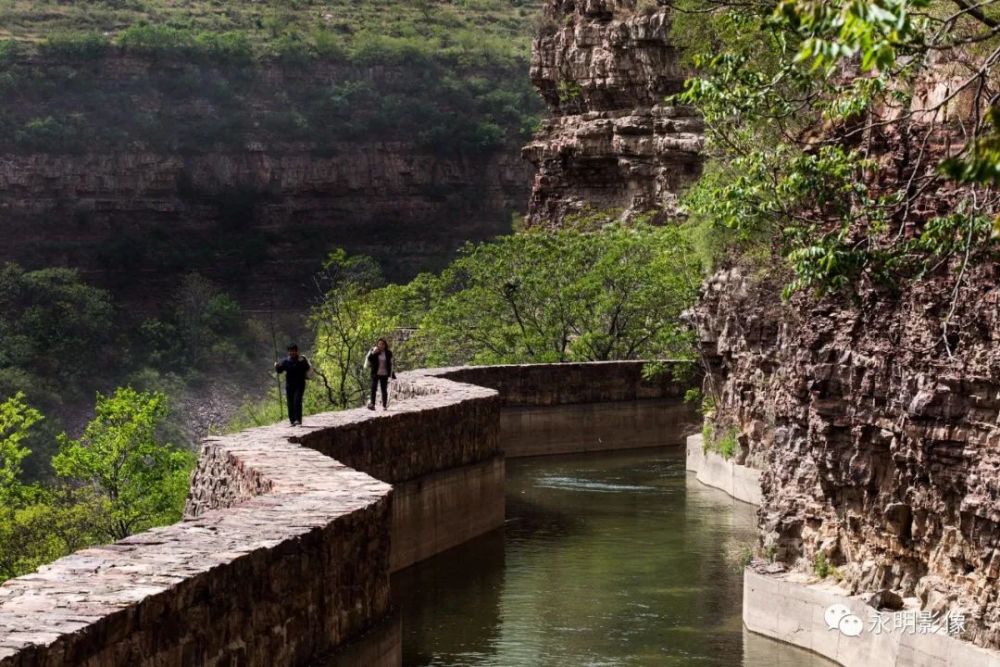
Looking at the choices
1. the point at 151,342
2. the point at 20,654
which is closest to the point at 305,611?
the point at 20,654

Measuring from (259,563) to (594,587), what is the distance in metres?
12.4

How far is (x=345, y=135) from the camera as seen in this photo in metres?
111

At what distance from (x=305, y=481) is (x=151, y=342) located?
77.0m

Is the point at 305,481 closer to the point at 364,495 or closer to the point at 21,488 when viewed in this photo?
the point at 364,495

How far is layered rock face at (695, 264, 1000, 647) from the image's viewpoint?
16.6 m

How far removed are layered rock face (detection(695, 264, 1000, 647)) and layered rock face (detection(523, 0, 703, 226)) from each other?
33716 millimetres

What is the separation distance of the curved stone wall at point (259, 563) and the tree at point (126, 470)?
28.3ft

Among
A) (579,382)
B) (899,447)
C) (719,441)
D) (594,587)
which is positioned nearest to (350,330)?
(579,382)

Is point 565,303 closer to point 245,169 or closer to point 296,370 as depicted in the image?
point 296,370

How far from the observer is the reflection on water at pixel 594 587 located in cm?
2034

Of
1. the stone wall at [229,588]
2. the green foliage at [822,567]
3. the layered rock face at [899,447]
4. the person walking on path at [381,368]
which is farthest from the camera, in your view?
the person walking on path at [381,368]

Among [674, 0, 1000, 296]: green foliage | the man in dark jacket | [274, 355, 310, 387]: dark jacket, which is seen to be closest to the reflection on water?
the man in dark jacket

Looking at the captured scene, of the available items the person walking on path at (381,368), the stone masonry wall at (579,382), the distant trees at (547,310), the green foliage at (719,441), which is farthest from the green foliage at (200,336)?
the person walking on path at (381,368)

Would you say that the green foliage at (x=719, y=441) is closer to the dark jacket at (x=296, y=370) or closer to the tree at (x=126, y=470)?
the tree at (x=126, y=470)
